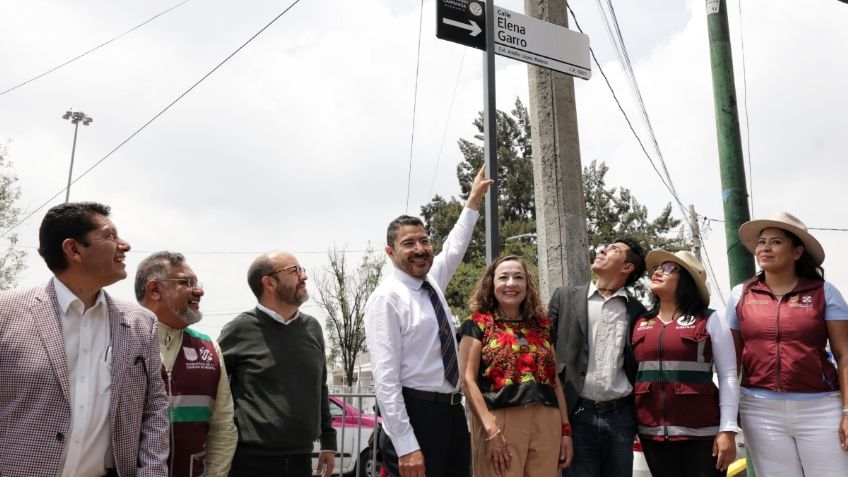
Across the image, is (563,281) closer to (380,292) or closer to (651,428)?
(651,428)

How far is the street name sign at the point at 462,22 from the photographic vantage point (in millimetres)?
5098

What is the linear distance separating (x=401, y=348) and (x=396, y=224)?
29.1 inches

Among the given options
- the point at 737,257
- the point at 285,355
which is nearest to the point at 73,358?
the point at 285,355

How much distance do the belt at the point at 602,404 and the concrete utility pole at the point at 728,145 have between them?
6.61 feet

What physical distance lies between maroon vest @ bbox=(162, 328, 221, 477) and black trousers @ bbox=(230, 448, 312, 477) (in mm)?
245

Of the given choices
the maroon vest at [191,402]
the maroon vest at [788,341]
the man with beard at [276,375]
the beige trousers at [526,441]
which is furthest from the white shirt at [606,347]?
the maroon vest at [191,402]

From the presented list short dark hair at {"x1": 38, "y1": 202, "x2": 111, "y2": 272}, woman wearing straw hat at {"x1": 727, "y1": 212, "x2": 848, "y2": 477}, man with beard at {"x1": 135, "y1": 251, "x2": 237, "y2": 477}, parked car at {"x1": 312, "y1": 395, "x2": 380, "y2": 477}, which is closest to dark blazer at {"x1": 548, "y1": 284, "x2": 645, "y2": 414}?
woman wearing straw hat at {"x1": 727, "y1": 212, "x2": 848, "y2": 477}

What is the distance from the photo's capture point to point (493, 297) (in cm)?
428

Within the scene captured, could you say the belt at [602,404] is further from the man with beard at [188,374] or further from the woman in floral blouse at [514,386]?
the man with beard at [188,374]

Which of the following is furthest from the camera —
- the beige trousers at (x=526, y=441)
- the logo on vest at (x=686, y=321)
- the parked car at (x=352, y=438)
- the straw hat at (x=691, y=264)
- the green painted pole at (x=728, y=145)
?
the parked car at (x=352, y=438)

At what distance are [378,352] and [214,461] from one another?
987 millimetres

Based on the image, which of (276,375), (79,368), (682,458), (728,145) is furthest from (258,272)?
(728,145)

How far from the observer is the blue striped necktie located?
3.91m

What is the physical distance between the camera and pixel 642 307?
15.0ft
